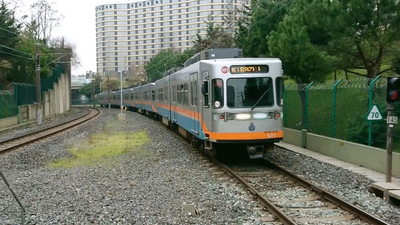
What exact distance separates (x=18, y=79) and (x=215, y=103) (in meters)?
33.7

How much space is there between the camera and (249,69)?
1237 cm

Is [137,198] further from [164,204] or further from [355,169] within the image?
[355,169]

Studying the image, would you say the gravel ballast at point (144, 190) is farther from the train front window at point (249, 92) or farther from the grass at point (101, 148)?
the train front window at point (249, 92)

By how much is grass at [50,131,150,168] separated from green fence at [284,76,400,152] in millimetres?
6117

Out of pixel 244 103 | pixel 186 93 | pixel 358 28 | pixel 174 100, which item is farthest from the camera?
pixel 174 100

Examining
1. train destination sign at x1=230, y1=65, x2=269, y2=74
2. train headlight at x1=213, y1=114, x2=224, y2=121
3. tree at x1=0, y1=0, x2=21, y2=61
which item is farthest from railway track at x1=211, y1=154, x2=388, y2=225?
tree at x1=0, y1=0, x2=21, y2=61

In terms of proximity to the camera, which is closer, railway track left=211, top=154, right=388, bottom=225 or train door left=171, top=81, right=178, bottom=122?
railway track left=211, top=154, right=388, bottom=225

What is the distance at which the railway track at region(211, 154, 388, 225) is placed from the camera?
727 cm

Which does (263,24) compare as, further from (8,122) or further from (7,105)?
(7,105)

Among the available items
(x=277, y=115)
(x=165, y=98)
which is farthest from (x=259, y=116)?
(x=165, y=98)

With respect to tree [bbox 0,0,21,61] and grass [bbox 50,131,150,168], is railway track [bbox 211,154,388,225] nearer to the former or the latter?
grass [bbox 50,131,150,168]

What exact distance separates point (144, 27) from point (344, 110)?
465ft

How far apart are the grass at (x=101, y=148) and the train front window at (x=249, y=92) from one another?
460cm

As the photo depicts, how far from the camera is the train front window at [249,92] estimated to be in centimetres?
1228
